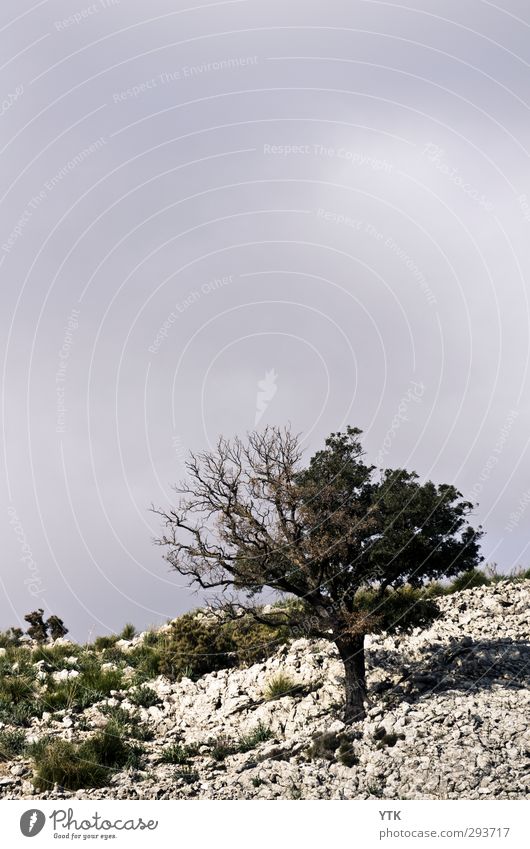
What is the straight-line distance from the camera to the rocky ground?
18.0 meters

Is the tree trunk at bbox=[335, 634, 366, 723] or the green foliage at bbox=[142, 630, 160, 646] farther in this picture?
the green foliage at bbox=[142, 630, 160, 646]

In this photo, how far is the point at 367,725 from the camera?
21000 mm

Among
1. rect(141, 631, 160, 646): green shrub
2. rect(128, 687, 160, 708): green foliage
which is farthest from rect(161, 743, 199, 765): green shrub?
rect(141, 631, 160, 646): green shrub

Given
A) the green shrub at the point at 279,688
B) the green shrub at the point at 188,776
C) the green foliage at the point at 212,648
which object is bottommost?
the green shrub at the point at 188,776

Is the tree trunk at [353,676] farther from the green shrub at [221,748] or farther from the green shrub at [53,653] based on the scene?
the green shrub at [53,653]

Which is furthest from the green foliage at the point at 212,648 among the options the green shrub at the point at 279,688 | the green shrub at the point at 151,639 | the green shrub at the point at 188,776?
the green shrub at the point at 188,776

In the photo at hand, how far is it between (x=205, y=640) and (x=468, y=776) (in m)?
15.0

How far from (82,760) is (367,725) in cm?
773

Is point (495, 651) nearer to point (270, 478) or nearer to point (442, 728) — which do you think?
point (442, 728)

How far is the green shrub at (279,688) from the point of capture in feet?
84.0

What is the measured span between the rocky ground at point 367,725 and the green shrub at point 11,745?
26.4 inches

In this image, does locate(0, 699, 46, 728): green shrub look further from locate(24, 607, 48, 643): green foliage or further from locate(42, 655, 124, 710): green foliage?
locate(24, 607, 48, 643): green foliage

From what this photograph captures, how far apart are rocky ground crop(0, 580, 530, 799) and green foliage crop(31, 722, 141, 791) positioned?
406mm
